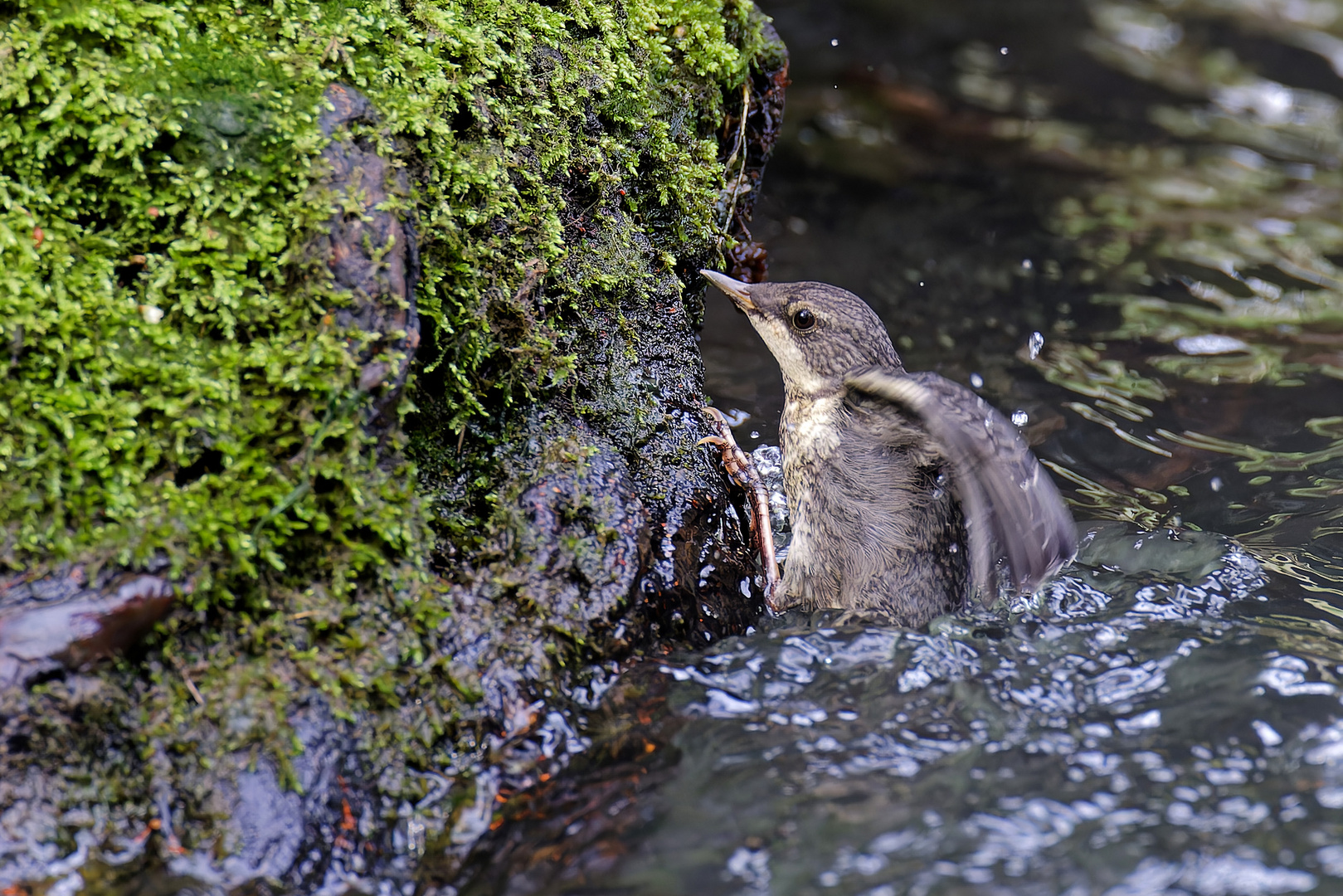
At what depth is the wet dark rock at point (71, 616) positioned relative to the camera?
7.63 ft

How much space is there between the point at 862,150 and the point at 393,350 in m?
7.06

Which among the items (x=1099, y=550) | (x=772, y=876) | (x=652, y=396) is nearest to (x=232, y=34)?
(x=652, y=396)

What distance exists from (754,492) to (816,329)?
0.76 m

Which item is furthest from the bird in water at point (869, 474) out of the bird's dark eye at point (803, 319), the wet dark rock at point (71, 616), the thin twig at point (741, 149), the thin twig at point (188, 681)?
the wet dark rock at point (71, 616)

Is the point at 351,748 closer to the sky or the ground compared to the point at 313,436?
closer to the ground

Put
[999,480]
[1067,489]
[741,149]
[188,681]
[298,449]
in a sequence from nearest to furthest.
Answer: [188,681]
[298,449]
[999,480]
[741,149]
[1067,489]

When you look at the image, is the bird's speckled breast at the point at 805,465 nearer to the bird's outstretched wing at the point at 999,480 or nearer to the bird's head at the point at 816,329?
the bird's head at the point at 816,329

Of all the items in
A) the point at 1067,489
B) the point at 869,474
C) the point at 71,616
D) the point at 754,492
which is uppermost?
the point at 71,616

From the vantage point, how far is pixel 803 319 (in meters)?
4.34

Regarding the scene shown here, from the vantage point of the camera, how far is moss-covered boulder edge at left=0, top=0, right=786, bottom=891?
2443 millimetres

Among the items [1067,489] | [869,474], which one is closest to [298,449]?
[869,474]

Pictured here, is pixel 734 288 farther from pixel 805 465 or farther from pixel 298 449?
pixel 298 449

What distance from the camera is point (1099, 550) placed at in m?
4.61

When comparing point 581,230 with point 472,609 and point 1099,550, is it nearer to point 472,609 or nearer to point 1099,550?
point 472,609
